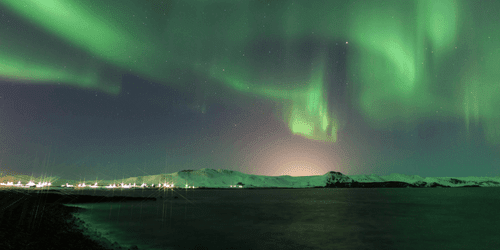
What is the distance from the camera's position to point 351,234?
104 ft

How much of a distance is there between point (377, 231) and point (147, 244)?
2579 centimetres

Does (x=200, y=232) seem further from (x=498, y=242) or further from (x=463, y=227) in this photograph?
(x=463, y=227)

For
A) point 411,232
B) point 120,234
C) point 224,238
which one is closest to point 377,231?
point 411,232

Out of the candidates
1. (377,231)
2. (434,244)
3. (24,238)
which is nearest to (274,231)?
(377,231)

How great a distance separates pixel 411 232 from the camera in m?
33.7

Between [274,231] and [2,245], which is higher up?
[2,245]

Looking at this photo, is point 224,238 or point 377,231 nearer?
point 224,238

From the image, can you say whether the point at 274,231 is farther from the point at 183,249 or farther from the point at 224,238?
the point at 183,249

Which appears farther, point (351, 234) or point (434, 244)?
point (351, 234)

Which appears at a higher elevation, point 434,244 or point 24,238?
point 24,238

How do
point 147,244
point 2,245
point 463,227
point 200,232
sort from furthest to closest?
point 463,227
point 200,232
point 147,244
point 2,245

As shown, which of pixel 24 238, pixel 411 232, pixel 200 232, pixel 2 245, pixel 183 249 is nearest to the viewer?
pixel 2 245

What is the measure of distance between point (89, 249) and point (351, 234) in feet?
84.5

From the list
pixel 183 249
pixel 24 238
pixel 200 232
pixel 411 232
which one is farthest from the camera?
A: pixel 411 232
